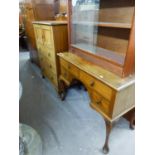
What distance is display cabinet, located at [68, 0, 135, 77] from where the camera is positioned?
1341 mm

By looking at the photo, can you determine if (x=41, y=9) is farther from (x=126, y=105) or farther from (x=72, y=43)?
(x=126, y=105)

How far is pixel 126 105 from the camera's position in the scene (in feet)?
4.10

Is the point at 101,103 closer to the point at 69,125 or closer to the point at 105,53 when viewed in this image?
the point at 105,53

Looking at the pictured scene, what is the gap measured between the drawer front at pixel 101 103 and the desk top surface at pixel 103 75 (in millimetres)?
174

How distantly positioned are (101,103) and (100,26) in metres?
0.84

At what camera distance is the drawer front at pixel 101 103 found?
1.17 meters

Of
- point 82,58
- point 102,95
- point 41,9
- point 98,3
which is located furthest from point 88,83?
point 41,9

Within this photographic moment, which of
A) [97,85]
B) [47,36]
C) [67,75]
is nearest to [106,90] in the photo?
[97,85]

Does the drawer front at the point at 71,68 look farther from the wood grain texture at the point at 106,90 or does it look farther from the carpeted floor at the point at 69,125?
the carpeted floor at the point at 69,125

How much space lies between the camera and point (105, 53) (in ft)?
4.59

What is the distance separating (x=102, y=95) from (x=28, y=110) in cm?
120
